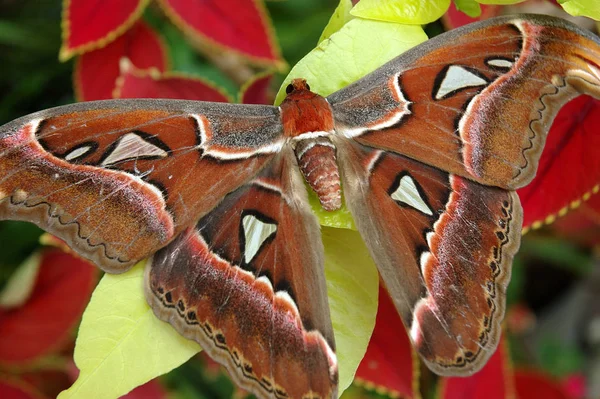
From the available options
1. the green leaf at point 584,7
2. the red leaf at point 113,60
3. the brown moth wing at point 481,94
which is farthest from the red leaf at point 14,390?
the green leaf at point 584,7

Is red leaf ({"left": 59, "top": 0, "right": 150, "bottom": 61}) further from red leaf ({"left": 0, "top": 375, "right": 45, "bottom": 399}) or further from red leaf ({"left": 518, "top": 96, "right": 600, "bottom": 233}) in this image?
red leaf ({"left": 518, "top": 96, "right": 600, "bottom": 233})

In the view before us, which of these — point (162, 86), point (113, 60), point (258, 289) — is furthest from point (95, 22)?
point (258, 289)

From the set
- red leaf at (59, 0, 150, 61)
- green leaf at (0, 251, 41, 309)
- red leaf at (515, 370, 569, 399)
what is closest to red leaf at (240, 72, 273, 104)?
red leaf at (59, 0, 150, 61)

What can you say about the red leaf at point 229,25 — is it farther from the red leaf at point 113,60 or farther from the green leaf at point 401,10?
the green leaf at point 401,10

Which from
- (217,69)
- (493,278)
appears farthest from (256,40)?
(493,278)

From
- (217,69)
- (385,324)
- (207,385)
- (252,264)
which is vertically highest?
(252,264)

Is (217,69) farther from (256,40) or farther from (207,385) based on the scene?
(207,385)
